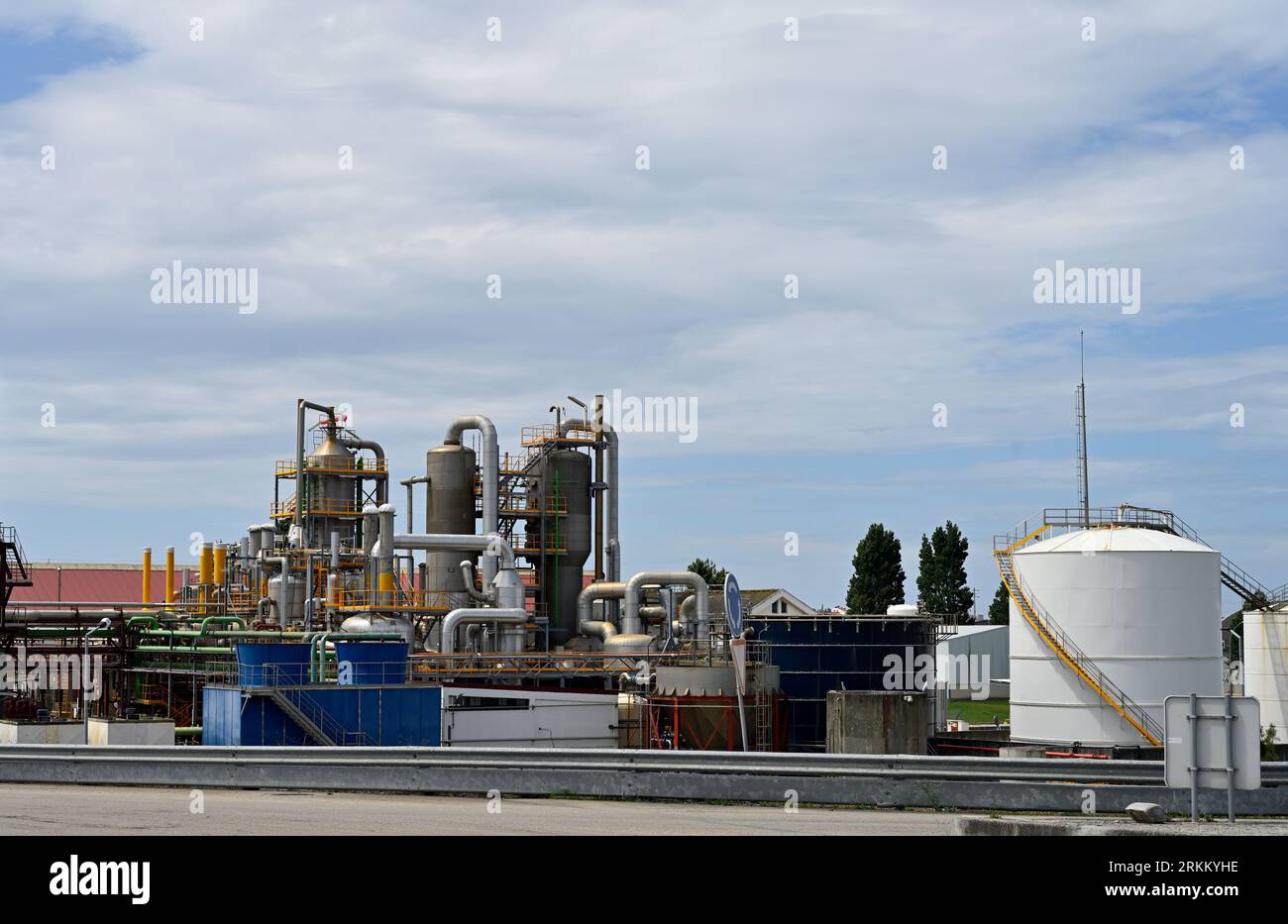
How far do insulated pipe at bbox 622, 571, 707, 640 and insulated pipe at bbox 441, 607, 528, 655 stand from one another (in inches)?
168

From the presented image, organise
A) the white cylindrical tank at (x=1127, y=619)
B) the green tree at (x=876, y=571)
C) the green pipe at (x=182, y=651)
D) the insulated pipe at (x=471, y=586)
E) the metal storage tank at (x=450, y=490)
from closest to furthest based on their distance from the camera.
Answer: the white cylindrical tank at (x=1127, y=619) → the green pipe at (x=182, y=651) → the insulated pipe at (x=471, y=586) → the metal storage tank at (x=450, y=490) → the green tree at (x=876, y=571)

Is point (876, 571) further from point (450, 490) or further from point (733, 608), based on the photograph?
point (733, 608)

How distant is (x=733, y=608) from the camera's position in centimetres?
2200

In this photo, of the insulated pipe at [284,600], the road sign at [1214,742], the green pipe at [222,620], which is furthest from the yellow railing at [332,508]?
the road sign at [1214,742]

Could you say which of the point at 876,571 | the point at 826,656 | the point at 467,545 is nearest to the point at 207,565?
the point at 467,545

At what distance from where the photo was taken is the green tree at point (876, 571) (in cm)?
9494

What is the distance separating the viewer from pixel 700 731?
41656 mm

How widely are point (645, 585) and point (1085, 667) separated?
16.9 m

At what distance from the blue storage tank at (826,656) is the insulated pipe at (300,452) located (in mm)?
17888

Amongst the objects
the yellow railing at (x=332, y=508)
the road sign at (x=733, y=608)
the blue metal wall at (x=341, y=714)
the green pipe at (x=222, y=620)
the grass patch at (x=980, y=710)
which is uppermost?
the yellow railing at (x=332, y=508)

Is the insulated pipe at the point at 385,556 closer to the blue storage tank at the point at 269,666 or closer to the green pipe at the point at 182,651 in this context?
the green pipe at the point at 182,651
